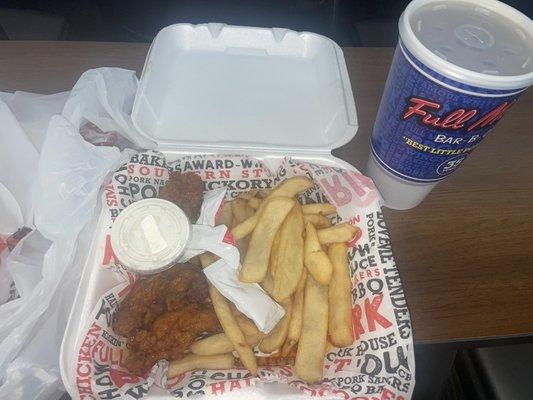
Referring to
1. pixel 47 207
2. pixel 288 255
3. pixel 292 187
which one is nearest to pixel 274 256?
pixel 288 255

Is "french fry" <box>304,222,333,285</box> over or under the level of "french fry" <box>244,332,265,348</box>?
over

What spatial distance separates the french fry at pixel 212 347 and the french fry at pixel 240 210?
26 centimetres

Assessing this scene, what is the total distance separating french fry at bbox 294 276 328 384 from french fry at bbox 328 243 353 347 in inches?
0.5

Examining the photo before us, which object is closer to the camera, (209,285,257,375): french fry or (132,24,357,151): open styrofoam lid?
(209,285,257,375): french fry

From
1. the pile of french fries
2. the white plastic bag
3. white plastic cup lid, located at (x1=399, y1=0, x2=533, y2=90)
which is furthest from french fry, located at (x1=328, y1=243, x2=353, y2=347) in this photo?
the white plastic bag

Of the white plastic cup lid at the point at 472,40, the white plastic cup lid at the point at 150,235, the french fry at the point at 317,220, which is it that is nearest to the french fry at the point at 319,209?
the french fry at the point at 317,220

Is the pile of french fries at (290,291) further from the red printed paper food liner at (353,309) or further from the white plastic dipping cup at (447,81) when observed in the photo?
the white plastic dipping cup at (447,81)

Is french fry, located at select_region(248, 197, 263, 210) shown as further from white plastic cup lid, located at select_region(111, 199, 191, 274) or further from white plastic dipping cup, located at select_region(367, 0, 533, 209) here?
white plastic dipping cup, located at select_region(367, 0, 533, 209)

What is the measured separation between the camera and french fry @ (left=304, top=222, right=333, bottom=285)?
0.87 m

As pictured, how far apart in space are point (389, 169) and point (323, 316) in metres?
0.33

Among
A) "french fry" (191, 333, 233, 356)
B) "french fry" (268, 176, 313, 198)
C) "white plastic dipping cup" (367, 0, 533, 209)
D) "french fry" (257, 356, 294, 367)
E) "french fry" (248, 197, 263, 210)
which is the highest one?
"white plastic dipping cup" (367, 0, 533, 209)

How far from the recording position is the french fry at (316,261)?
87 cm

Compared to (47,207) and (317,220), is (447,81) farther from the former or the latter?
(47,207)

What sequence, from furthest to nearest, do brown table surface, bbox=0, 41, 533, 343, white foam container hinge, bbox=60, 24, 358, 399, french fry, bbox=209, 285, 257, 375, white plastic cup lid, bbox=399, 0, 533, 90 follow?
1. white foam container hinge, bbox=60, 24, 358, 399
2. brown table surface, bbox=0, 41, 533, 343
3. french fry, bbox=209, 285, 257, 375
4. white plastic cup lid, bbox=399, 0, 533, 90
